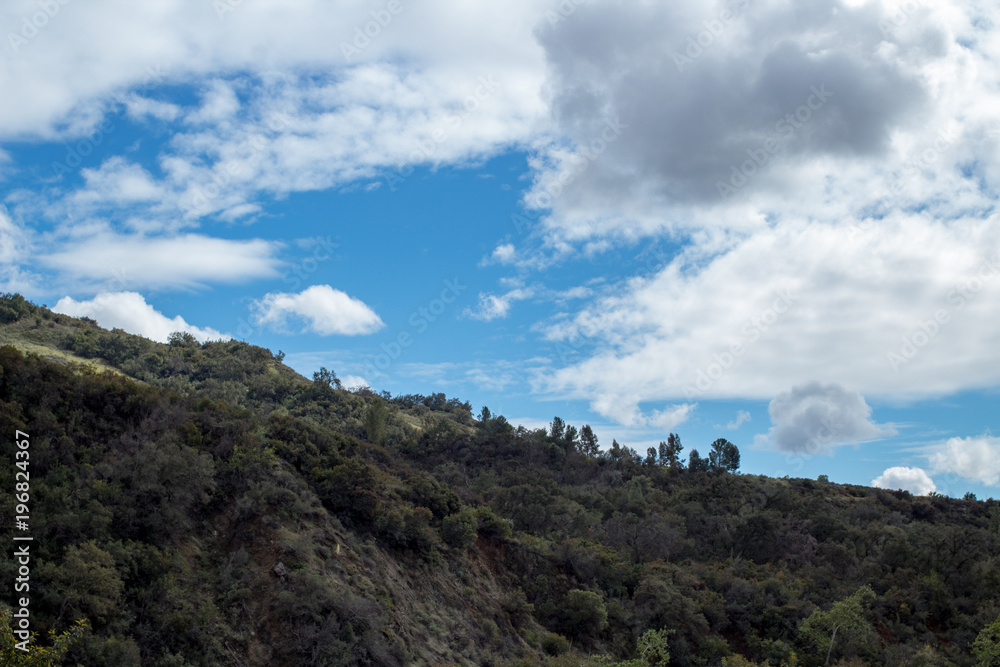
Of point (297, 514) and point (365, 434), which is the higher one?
point (365, 434)

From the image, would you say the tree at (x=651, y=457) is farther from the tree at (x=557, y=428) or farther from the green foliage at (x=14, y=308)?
the green foliage at (x=14, y=308)

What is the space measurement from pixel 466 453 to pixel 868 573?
40.1 meters

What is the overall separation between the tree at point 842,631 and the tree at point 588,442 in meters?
49.6

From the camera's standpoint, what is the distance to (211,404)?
31.9m

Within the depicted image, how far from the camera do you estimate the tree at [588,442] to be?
84.4 meters

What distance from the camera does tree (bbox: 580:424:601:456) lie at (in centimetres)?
8444

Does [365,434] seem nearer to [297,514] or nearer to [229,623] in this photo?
[297,514]

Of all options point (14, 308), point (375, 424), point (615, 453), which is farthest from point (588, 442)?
point (14, 308)

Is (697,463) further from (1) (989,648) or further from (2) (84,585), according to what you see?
(2) (84,585)

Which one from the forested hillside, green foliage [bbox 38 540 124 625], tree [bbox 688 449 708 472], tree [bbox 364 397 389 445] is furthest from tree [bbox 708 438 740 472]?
green foliage [bbox 38 540 124 625]

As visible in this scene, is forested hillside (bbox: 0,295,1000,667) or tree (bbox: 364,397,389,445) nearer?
forested hillside (bbox: 0,295,1000,667)

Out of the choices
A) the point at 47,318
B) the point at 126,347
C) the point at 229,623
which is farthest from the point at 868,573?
the point at 47,318

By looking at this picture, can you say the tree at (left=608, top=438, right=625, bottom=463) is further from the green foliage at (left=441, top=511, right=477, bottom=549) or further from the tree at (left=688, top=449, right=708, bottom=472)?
the green foliage at (left=441, top=511, right=477, bottom=549)

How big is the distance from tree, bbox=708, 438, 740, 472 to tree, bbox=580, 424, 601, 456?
15.8 meters
